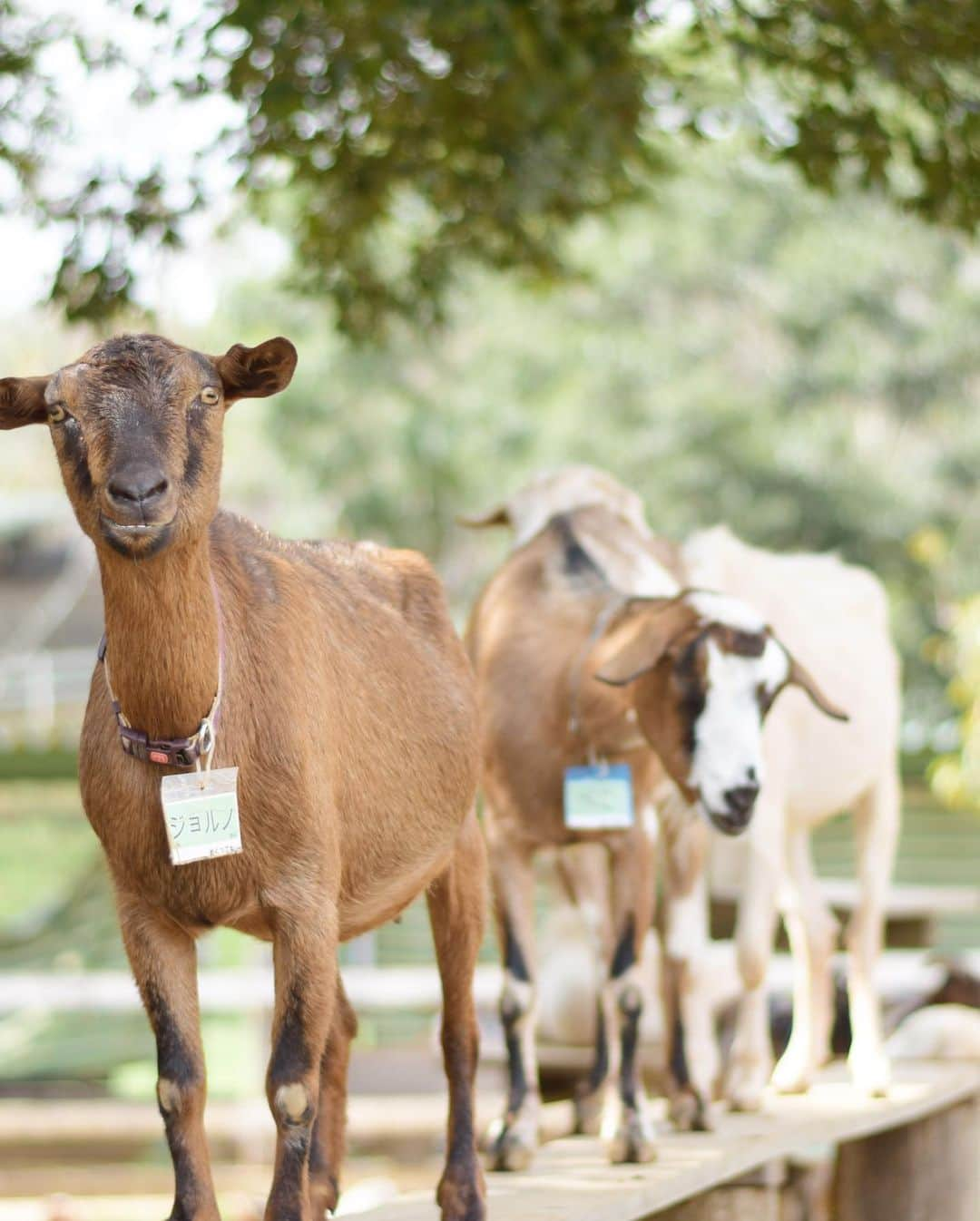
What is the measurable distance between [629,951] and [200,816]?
2209mm

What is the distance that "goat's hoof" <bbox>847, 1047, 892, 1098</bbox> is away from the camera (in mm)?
6418

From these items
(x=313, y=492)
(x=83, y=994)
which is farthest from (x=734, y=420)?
(x=83, y=994)

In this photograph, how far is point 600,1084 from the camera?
596 centimetres

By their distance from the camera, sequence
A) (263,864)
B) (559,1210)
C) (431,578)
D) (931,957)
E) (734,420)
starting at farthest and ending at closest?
(734,420)
(931,957)
(431,578)
(559,1210)
(263,864)

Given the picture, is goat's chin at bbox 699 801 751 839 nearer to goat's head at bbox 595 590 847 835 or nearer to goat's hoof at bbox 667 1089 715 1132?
goat's head at bbox 595 590 847 835

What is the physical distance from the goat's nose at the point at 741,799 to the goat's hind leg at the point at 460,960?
72 cm

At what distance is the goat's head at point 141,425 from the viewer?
2.98 meters

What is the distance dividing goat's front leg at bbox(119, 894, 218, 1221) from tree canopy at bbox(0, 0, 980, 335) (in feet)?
12.1

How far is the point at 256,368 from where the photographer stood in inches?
128

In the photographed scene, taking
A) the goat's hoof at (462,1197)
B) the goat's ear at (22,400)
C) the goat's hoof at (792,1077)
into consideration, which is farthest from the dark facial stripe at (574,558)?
the goat's ear at (22,400)

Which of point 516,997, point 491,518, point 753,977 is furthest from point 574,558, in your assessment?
point 753,977

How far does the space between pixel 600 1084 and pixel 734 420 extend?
15514mm

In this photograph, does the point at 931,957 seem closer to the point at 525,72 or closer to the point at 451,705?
the point at 525,72

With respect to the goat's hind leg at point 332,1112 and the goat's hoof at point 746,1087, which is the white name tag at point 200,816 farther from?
the goat's hoof at point 746,1087
